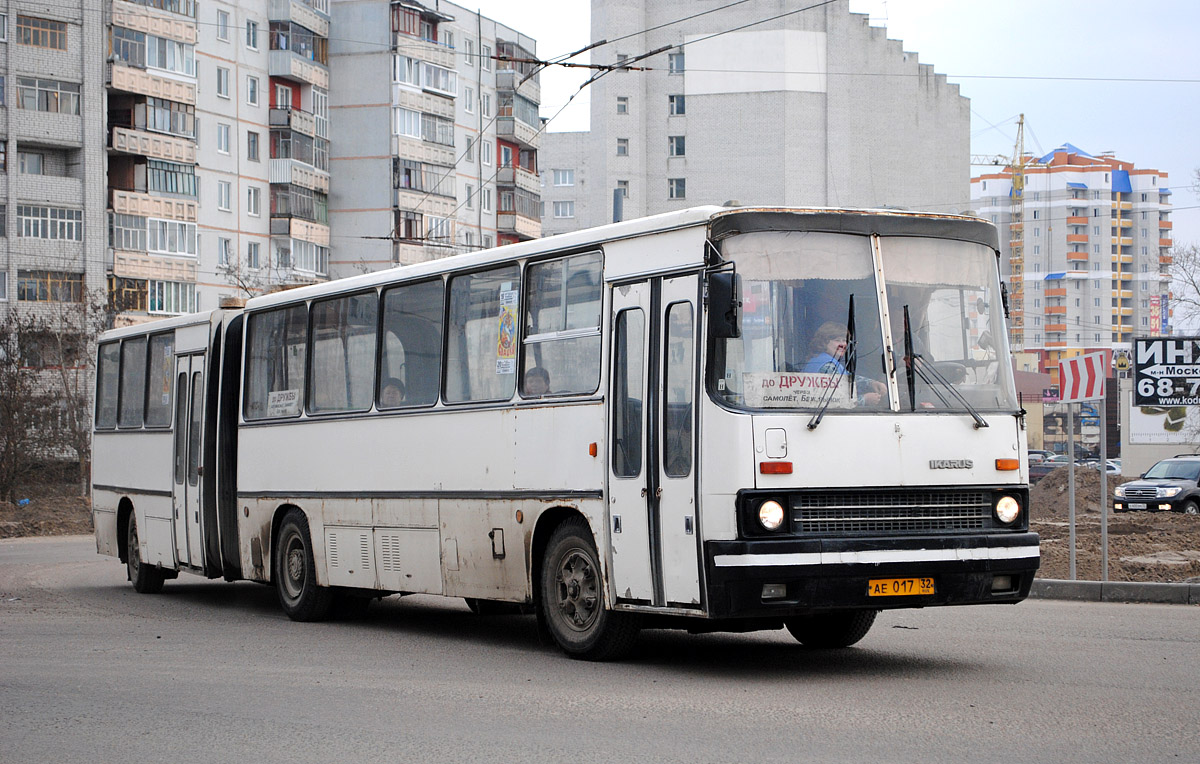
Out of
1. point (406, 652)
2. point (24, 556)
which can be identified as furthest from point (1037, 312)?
point (406, 652)

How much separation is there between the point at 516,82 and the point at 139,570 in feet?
231

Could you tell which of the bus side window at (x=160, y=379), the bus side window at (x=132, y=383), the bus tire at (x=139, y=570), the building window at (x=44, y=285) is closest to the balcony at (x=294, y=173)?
the building window at (x=44, y=285)

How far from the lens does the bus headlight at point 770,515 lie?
9562 millimetres

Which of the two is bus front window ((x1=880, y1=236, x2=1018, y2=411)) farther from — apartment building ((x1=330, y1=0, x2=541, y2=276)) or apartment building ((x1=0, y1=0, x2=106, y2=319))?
apartment building ((x1=330, y1=0, x2=541, y2=276))

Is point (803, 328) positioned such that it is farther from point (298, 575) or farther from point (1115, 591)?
point (1115, 591)

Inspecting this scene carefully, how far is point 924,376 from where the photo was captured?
10180 mm

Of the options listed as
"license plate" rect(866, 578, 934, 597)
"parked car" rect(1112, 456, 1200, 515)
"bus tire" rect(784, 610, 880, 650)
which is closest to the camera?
"license plate" rect(866, 578, 934, 597)

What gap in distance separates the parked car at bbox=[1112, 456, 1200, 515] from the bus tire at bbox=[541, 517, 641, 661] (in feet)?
107

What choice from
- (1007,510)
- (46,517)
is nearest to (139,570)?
(1007,510)

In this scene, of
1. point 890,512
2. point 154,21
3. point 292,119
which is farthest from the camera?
point 292,119

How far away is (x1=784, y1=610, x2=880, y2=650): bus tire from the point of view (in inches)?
451

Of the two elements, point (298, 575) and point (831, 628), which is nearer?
point (831, 628)

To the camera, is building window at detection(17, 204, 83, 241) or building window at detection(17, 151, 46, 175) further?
building window at detection(17, 151, 46, 175)

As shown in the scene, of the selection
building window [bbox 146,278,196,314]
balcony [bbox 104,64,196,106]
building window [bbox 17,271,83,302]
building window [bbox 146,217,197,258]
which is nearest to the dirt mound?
building window [bbox 17,271,83,302]
